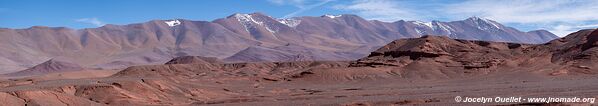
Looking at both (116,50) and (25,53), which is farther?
(116,50)

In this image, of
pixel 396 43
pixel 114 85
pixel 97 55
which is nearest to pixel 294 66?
pixel 396 43

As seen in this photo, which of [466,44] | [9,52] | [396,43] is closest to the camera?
[466,44]

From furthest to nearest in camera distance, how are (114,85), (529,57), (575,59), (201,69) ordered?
(201,69)
(529,57)
(575,59)
(114,85)

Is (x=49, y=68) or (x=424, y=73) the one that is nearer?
(x=424, y=73)

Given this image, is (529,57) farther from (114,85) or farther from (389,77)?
(114,85)

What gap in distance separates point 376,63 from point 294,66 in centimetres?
2896

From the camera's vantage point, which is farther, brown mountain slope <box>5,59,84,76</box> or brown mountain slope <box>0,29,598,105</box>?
brown mountain slope <box>5,59,84,76</box>

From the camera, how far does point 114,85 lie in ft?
125

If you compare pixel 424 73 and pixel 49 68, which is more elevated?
pixel 49 68

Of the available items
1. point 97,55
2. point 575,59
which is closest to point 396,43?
A: point 575,59

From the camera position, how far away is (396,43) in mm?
82250

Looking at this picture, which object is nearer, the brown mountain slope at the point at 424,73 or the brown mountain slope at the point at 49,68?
the brown mountain slope at the point at 424,73

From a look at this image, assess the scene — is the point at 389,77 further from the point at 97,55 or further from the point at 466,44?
the point at 97,55

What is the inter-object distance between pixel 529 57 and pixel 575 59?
225 inches
